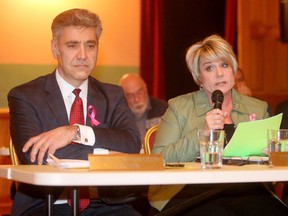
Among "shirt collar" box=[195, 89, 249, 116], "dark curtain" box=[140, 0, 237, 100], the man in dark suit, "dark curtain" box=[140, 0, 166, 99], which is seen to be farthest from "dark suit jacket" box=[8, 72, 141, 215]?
"dark curtain" box=[140, 0, 237, 100]

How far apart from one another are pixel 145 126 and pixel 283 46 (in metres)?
2.27

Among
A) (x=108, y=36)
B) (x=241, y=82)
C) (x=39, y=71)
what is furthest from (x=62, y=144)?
(x=108, y=36)

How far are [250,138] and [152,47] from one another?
5.22 m

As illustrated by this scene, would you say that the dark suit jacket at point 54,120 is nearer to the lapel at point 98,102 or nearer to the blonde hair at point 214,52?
the lapel at point 98,102

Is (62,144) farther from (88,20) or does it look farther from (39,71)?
(39,71)

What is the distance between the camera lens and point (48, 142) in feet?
9.45

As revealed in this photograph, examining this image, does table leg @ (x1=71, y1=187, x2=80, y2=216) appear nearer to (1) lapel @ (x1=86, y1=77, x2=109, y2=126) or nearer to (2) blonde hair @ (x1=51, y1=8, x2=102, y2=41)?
(1) lapel @ (x1=86, y1=77, x2=109, y2=126)

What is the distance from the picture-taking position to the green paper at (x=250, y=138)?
285cm

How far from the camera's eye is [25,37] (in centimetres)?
686

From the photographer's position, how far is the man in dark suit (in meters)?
3.02

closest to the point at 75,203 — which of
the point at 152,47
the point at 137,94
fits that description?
the point at 137,94

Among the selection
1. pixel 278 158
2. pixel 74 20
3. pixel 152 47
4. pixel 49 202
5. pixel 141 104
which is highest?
pixel 74 20

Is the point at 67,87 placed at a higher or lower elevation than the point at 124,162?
higher

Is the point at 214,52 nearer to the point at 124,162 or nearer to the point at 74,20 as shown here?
the point at 74,20
